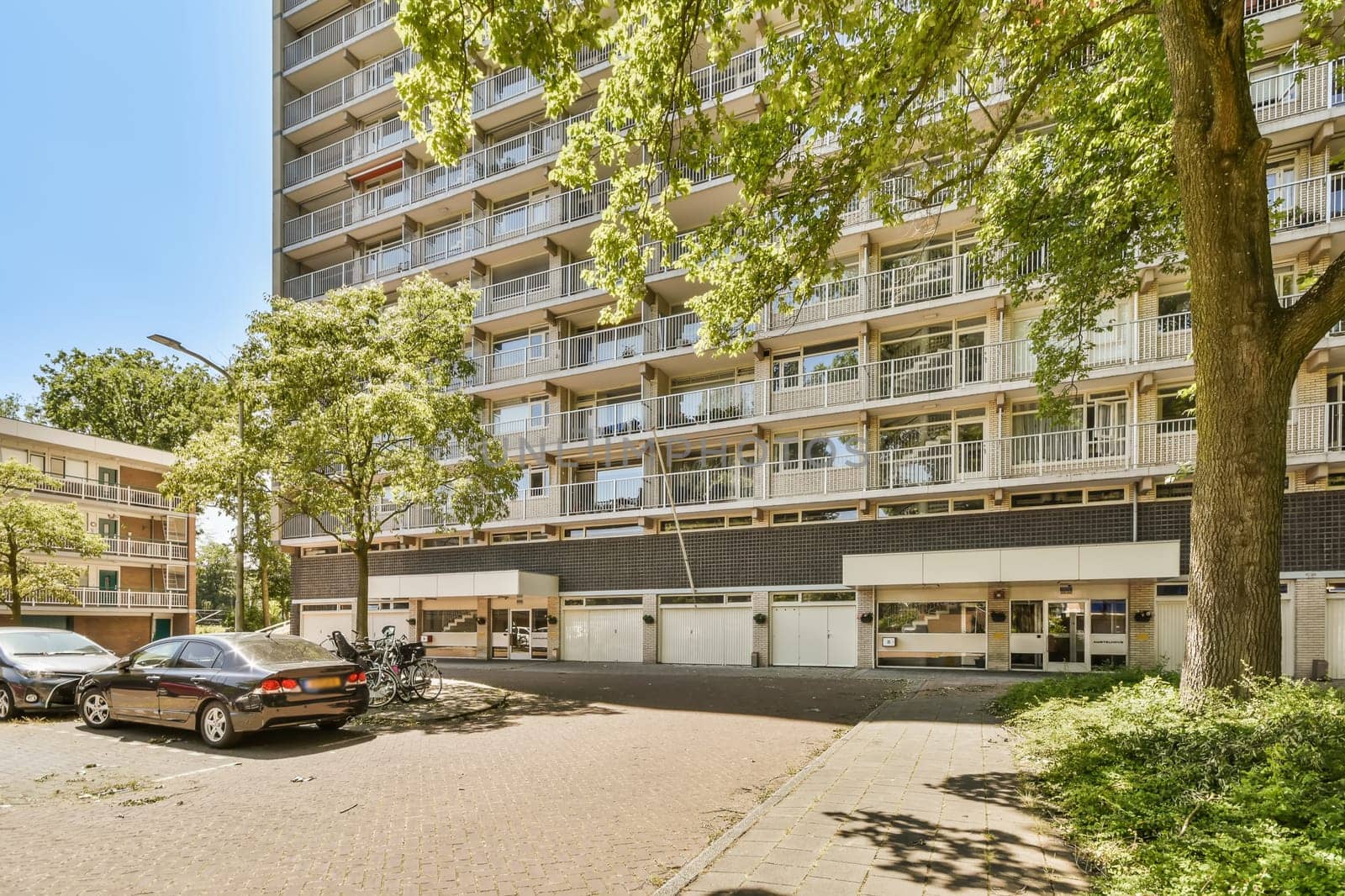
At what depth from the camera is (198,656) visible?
32.2 ft

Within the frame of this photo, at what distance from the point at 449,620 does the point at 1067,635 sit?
19.6 metres

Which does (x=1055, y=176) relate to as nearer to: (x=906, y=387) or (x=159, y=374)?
(x=906, y=387)

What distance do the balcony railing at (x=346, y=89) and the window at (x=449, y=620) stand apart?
65.3ft

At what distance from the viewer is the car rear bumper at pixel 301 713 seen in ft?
29.5

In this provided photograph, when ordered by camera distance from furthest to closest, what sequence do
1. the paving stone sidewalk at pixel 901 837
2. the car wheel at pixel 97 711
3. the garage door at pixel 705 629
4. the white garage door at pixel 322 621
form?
1. the white garage door at pixel 322 621
2. the garage door at pixel 705 629
3. the car wheel at pixel 97 711
4. the paving stone sidewalk at pixel 901 837

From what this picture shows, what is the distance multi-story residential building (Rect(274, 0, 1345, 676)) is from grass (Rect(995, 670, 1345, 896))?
971 centimetres

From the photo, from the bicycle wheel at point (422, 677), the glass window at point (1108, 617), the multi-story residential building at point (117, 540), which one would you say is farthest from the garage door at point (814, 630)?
the multi-story residential building at point (117, 540)

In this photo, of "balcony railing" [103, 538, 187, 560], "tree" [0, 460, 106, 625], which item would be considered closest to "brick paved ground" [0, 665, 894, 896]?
"tree" [0, 460, 106, 625]

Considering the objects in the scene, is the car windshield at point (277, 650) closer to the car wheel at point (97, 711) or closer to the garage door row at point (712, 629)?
the car wheel at point (97, 711)

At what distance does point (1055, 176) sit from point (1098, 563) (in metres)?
10.4

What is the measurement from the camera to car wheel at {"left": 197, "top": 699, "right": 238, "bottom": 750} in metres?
9.12

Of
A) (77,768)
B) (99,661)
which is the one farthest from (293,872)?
(99,661)

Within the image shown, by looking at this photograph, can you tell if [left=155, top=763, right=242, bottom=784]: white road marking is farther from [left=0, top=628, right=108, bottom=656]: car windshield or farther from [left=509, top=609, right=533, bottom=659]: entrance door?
[left=509, top=609, right=533, bottom=659]: entrance door

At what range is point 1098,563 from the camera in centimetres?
1817
